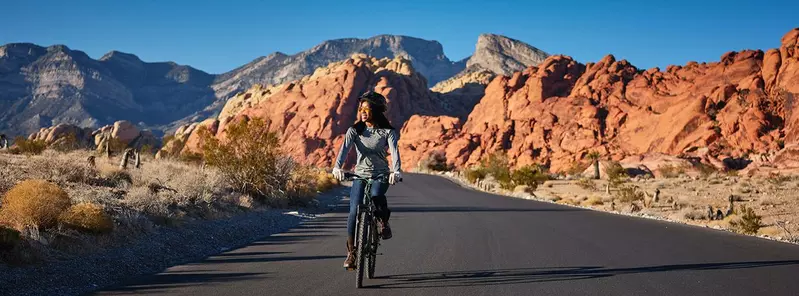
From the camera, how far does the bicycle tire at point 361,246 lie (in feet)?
22.1

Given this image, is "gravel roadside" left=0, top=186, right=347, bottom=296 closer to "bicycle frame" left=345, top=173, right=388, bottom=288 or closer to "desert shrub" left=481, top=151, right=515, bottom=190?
"bicycle frame" left=345, top=173, right=388, bottom=288

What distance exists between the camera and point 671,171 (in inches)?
2219

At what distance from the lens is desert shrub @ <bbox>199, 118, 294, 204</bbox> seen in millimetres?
19328

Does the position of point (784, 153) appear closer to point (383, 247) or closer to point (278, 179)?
point (278, 179)

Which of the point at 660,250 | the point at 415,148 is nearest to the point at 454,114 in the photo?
the point at 415,148

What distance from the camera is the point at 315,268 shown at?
7.95m

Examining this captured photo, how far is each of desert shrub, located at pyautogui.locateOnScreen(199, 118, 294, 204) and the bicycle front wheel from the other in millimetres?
12523

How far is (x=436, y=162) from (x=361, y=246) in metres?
90.8

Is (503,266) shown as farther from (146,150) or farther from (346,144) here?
(146,150)

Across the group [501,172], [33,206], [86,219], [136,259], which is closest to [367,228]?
[136,259]

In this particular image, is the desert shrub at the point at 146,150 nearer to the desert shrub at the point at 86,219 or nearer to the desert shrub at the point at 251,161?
the desert shrub at the point at 251,161

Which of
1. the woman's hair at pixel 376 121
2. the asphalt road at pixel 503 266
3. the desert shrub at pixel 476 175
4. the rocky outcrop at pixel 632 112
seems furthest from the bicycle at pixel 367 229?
the rocky outcrop at pixel 632 112

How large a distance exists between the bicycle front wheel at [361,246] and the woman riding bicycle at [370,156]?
0.15m

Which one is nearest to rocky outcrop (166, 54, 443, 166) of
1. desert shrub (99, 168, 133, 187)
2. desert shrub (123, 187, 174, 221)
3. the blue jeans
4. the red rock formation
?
the red rock formation
